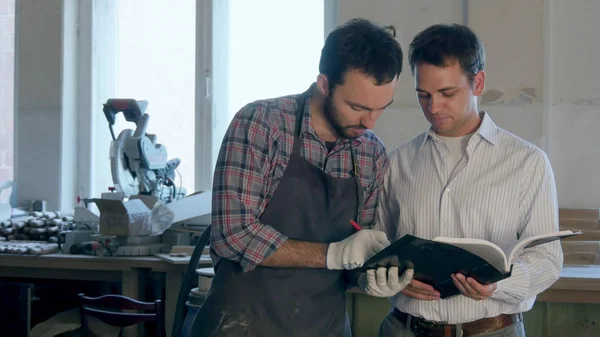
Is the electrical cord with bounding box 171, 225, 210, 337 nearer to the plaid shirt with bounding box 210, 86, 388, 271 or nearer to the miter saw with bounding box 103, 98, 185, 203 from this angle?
the plaid shirt with bounding box 210, 86, 388, 271

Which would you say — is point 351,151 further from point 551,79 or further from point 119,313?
point 551,79

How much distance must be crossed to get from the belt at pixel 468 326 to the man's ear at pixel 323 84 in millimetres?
634

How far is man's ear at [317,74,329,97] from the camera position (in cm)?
166

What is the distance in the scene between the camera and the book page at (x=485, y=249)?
138cm

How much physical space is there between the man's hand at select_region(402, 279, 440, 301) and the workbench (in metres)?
1.52

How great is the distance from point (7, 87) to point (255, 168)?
3.53 m

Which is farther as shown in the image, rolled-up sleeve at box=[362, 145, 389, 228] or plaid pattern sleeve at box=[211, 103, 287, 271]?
rolled-up sleeve at box=[362, 145, 389, 228]

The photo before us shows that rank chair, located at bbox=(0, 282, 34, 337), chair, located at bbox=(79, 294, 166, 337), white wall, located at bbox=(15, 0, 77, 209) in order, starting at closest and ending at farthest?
chair, located at bbox=(79, 294, 166, 337) < chair, located at bbox=(0, 282, 34, 337) < white wall, located at bbox=(15, 0, 77, 209)

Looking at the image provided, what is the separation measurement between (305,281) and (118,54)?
3.13 m

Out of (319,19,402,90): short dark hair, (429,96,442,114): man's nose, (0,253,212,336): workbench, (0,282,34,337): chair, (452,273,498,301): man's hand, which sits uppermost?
(319,19,402,90): short dark hair

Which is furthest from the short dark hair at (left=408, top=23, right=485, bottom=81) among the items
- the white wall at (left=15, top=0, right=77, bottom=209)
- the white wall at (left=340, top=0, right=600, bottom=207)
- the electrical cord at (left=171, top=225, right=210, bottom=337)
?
the white wall at (left=15, top=0, right=77, bottom=209)

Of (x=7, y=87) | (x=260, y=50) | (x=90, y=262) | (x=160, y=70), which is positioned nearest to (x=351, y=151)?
(x=90, y=262)

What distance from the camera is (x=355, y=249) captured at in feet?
5.11

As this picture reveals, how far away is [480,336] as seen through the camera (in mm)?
1636
